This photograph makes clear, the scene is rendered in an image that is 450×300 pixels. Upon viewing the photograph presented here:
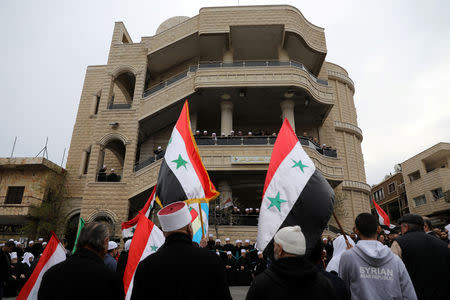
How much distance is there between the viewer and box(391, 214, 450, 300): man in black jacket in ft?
11.9

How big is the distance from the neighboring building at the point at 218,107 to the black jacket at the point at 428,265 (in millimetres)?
14183

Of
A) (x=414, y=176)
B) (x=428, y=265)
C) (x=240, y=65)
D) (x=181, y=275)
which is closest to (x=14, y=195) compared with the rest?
(x=240, y=65)

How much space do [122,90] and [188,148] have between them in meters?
21.0

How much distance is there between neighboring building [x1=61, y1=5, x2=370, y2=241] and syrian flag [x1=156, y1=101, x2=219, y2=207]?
39.6 feet

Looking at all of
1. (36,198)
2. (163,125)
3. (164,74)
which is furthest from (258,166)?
(36,198)

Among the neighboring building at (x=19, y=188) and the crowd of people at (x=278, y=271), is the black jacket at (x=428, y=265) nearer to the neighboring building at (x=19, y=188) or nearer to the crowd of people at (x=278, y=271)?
the crowd of people at (x=278, y=271)

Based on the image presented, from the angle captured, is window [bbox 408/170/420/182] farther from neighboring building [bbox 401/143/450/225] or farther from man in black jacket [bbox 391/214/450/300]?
man in black jacket [bbox 391/214/450/300]

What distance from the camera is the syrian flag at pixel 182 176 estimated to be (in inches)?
216

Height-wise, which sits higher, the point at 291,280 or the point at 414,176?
the point at 414,176

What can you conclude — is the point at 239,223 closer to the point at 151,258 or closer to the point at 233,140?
the point at 233,140

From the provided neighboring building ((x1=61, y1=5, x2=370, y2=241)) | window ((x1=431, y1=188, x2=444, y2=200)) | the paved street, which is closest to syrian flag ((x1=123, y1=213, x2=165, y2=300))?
the paved street

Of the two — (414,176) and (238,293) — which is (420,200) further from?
(238,293)

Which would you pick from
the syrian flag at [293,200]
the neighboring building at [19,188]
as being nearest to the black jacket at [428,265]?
the syrian flag at [293,200]

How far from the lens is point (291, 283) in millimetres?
2172
